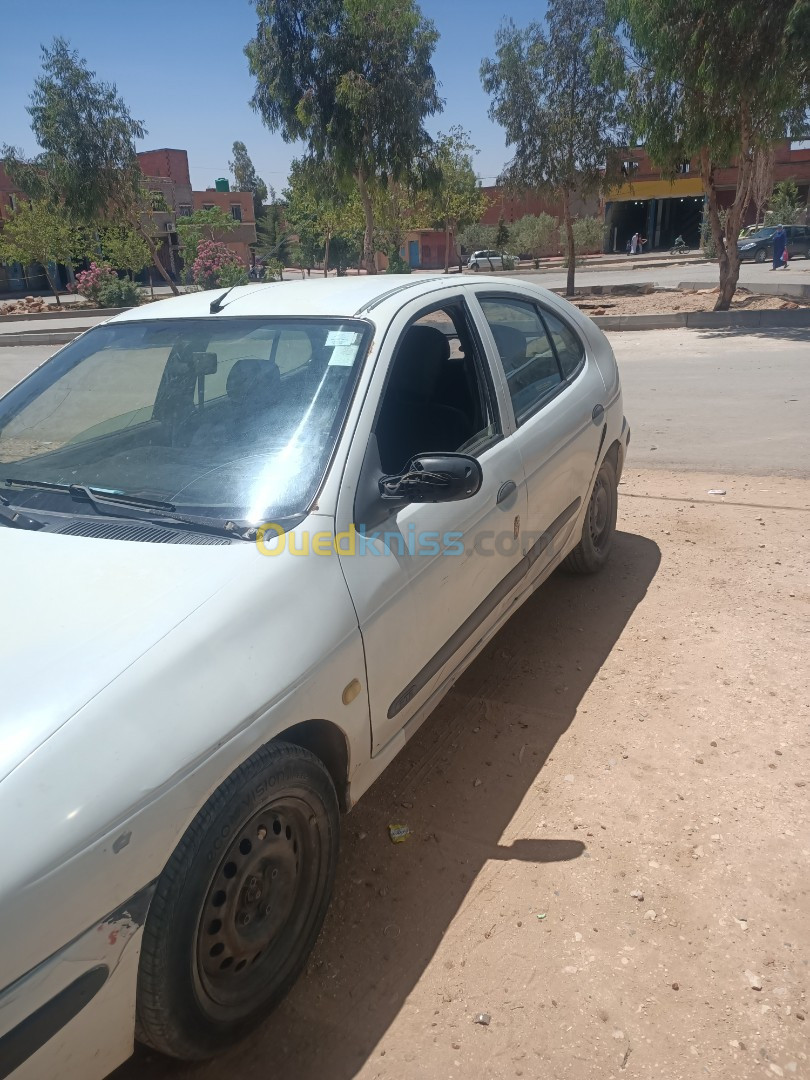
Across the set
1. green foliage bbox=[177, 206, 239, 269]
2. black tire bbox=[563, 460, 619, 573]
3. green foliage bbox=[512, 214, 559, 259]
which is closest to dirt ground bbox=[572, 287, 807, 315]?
black tire bbox=[563, 460, 619, 573]

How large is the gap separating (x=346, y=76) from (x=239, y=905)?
2107 cm

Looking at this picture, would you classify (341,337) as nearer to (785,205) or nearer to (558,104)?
(558,104)

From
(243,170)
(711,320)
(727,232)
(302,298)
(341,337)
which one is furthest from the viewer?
(243,170)

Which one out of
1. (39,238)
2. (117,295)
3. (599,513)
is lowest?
(599,513)

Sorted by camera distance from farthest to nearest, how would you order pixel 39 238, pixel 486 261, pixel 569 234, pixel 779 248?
pixel 486 261 → pixel 39 238 → pixel 779 248 → pixel 569 234

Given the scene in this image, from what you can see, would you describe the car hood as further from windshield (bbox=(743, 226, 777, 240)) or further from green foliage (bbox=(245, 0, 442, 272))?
windshield (bbox=(743, 226, 777, 240))

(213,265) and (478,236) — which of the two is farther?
(478,236)

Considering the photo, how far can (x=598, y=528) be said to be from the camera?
4.55 meters

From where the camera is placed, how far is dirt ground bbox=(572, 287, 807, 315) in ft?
56.9

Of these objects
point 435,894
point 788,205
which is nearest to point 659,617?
point 435,894

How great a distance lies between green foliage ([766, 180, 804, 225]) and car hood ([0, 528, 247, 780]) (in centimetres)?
4959

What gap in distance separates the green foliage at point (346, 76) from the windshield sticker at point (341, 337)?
19208mm

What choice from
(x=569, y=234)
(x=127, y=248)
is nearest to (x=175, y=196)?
(x=127, y=248)

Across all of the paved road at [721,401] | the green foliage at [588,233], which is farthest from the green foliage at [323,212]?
the green foliage at [588,233]
